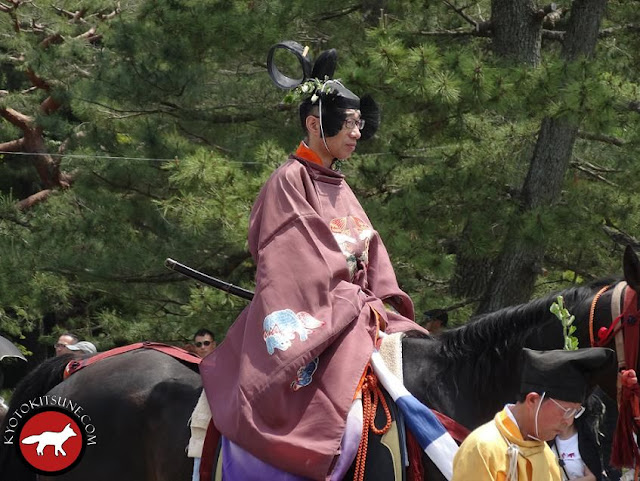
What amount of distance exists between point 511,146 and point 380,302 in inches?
181

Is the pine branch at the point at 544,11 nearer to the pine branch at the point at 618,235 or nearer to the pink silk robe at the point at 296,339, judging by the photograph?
the pine branch at the point at 618,235

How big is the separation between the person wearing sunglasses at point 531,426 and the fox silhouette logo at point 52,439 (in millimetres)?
1785

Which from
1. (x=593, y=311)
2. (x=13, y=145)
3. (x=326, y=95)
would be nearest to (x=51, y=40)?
(x=13, y=145)

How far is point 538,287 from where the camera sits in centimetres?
955

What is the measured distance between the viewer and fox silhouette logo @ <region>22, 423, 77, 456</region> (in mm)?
3887

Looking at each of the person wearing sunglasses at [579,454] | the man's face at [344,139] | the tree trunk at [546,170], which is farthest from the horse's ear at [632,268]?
the tree trunk at [546,170]

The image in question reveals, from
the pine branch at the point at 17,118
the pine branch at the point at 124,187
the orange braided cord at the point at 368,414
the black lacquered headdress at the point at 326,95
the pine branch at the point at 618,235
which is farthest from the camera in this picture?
the pine branch at the point at 17,118

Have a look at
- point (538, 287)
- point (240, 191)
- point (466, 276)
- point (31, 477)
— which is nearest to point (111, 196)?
point (240, 191)

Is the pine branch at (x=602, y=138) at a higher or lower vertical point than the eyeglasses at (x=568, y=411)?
lower

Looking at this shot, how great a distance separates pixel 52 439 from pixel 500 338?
1.77 metres

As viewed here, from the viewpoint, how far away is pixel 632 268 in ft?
10.4

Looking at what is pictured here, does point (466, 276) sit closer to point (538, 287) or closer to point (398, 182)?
point (538, 287)

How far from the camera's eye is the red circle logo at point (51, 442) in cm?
391

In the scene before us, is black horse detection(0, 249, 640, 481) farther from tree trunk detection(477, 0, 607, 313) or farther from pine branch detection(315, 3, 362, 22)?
pine branch detection(315, 3, 362, 22)
